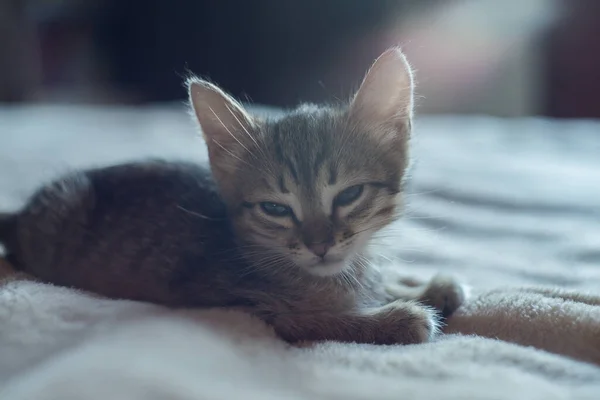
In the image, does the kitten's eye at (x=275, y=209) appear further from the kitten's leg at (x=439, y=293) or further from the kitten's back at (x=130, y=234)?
the kitten's leg at (x=439, y=293)

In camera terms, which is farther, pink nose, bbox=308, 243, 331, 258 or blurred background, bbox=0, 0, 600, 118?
blurred background, bbox=0, 0, 600, 118

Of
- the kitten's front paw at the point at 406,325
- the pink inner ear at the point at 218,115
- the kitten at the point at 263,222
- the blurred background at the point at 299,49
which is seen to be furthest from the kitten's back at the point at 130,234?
the blurred background at the point at 299,49

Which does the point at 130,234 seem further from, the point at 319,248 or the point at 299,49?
the point at 299,49

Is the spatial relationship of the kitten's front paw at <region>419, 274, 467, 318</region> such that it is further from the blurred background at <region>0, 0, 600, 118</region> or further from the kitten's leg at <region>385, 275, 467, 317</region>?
the blurred background at <region>0, 0, 600, 118</region>

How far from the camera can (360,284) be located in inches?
A: 44.0

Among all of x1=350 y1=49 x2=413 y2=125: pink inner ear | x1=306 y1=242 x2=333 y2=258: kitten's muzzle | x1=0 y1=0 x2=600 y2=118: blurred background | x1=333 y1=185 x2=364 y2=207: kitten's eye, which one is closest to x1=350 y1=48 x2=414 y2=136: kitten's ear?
x1=350 y1=49 x2=413 y2=125: pink inner ear

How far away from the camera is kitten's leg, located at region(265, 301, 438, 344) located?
94 cm

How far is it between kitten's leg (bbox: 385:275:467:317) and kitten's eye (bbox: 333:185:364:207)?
0.71 feet

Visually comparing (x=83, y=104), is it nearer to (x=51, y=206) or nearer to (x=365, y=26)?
(x=365, y=26)

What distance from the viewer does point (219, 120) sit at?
1.13m

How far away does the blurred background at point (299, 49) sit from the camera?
11.0 ft

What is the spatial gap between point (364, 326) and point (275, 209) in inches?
→ 9.6

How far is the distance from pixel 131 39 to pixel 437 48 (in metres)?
1.75

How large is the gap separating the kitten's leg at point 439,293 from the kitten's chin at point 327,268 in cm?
17
